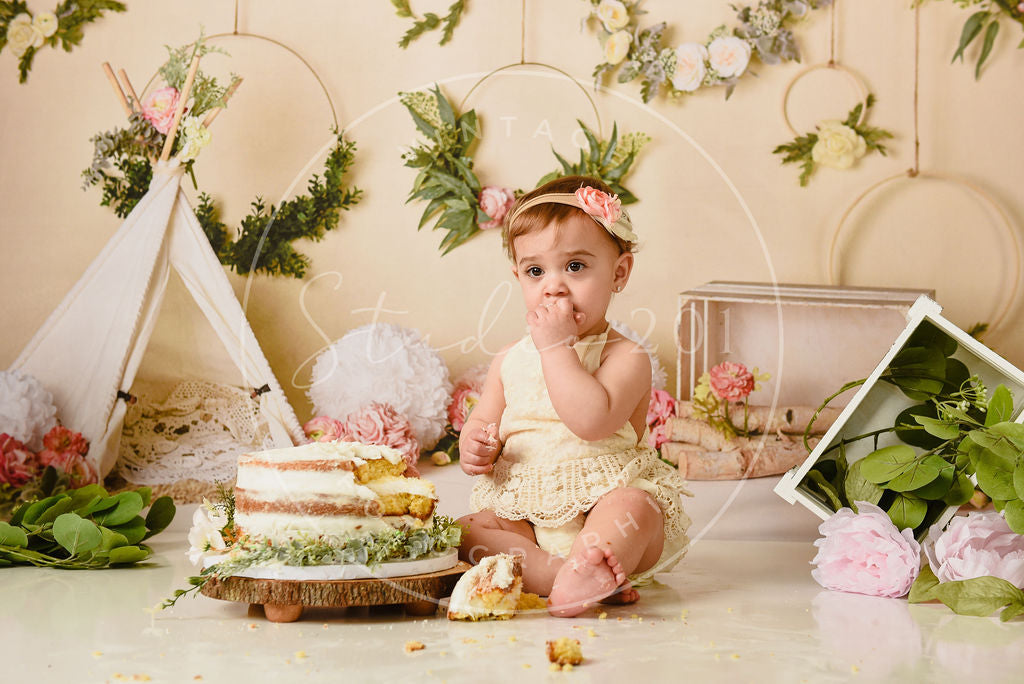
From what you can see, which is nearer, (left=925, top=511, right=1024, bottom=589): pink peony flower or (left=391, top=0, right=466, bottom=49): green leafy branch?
(left=925, top=511, right=1024, bottom=589): pink peony flower

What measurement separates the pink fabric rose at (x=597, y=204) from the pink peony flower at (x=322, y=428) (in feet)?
3.90

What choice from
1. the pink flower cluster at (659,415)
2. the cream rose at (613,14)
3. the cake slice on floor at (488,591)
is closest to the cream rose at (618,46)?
the cream rose at (613,14)

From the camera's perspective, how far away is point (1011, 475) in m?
1.73

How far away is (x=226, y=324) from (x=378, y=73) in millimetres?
982

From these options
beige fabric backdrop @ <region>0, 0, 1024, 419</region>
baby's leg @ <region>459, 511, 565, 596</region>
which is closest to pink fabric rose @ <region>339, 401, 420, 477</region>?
beige fabric backdrop @ <region>0, 0, 1024, 419</region>

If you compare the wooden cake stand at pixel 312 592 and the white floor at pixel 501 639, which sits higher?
the wooden cake stand at pixel 312 592

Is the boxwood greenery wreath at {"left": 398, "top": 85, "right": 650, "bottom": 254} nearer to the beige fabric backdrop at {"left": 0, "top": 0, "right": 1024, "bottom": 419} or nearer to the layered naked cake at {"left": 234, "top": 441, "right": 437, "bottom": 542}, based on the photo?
the beige fabric backdrop at {"left": 0, "top": 0, "right": 1024, "bottom": 419}

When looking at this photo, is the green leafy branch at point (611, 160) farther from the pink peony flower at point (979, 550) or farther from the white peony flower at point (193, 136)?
the pink peony flower at point (979, 550)

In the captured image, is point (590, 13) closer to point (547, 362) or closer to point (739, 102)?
point (739, 102)

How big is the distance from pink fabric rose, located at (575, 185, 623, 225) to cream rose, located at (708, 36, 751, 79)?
1.45 metres

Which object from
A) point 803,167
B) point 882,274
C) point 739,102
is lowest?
point 882,274

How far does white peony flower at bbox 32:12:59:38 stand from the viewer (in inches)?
127

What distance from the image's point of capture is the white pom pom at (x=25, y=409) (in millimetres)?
2426

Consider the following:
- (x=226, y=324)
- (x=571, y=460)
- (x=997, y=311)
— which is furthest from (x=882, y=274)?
(x=226, y=324)
